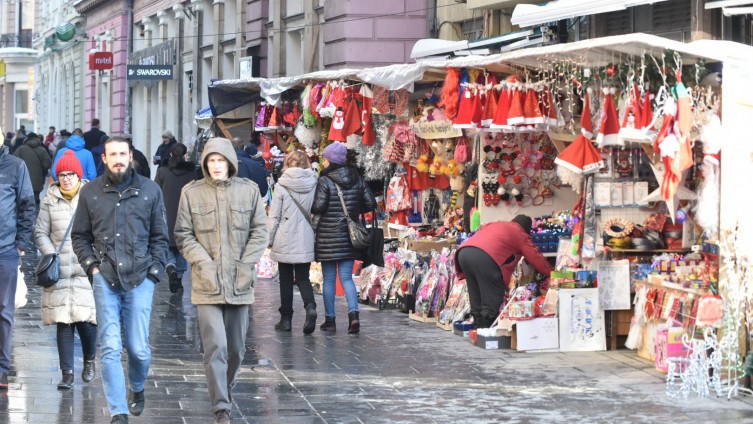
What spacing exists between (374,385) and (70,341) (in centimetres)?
219

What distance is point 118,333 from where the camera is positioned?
29.3 feet

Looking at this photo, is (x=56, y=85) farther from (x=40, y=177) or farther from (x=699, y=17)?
(x=699, y=17)

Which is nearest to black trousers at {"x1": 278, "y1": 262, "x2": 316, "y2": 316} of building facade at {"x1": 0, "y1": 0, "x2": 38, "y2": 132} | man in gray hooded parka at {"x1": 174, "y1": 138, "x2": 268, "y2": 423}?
man in gray hooded parka at {"x1": 174, "y1": 138, "x2": 268, "y2": 423}

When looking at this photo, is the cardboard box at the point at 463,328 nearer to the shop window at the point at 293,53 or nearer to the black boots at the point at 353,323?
the black boots at the point at 353,323

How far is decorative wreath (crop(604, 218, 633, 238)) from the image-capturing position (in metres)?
12.4

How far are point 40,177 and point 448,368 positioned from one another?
1701 cm

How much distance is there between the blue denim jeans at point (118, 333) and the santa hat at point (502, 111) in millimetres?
5347

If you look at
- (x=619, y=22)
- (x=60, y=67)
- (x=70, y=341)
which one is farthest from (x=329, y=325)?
(x=60, y=67)

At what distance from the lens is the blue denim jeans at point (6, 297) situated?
33.8ft

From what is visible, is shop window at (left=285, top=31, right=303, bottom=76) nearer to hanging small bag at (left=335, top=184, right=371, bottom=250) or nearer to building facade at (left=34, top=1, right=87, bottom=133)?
hanging small bag at (left=335, top=184, right=371, bottom=250)

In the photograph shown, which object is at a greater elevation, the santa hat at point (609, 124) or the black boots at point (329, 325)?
the santa hat at point (609, 124)

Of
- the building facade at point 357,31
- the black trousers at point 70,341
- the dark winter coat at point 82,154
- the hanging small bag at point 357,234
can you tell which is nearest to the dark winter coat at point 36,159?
the building facade at point 357,31

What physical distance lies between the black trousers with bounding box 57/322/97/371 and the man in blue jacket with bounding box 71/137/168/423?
4.72 feet

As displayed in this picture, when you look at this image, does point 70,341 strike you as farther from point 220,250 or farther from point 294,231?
point 294,231
